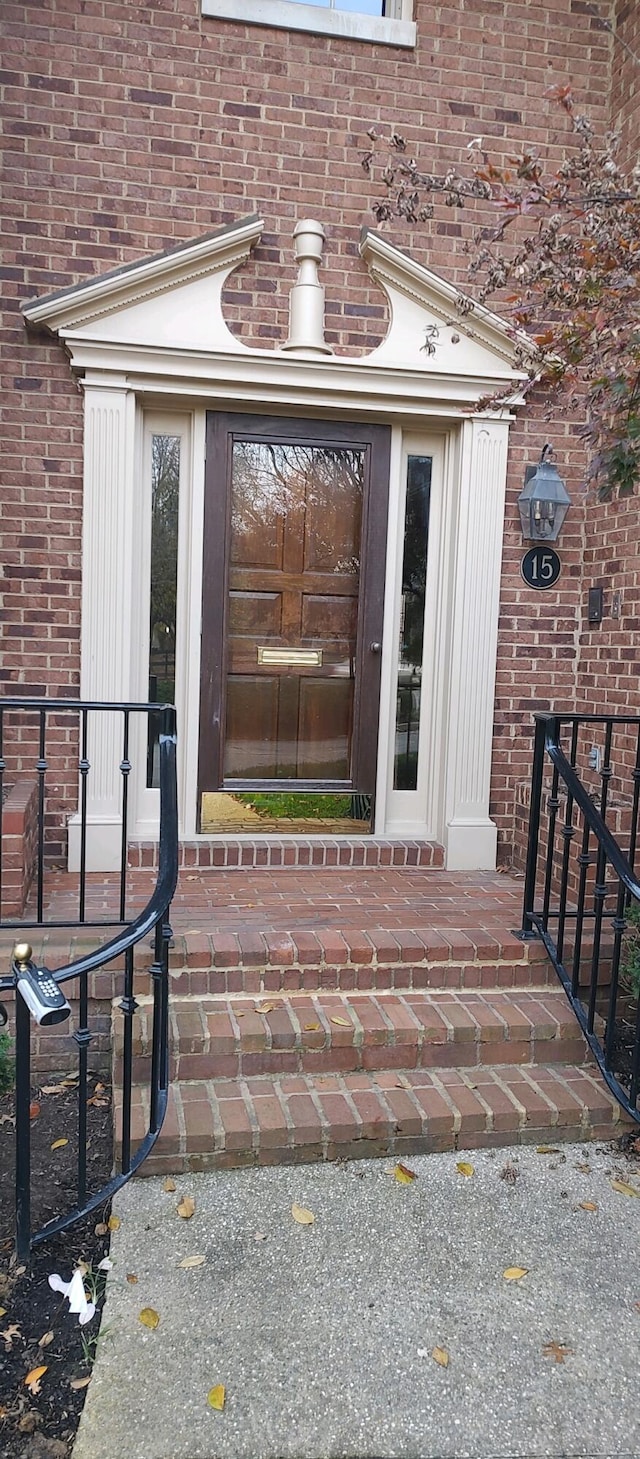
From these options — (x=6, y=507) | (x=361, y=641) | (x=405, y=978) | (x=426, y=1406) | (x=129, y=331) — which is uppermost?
(x=129, y=331)

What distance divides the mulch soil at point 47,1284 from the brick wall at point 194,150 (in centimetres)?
168

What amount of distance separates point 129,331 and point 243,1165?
3334mm

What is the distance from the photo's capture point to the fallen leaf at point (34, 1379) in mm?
1902

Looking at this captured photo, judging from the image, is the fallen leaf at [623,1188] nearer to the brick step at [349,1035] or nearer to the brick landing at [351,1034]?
the brick landing at [351,1034]

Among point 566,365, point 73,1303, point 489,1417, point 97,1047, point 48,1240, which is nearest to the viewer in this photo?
point 489,1417

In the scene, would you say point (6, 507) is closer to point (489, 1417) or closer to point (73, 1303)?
point (73, 1303)

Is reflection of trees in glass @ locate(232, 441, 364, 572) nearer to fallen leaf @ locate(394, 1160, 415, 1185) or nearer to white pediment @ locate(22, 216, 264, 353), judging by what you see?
white pediment @ locate(22, 216, 264, 353)

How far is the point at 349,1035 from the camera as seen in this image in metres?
3.05

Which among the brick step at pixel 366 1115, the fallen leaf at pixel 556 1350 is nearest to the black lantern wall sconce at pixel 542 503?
the brick step at pixel 366 1115

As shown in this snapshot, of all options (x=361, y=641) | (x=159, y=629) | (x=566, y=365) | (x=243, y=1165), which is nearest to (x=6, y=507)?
(x=159, y=629)

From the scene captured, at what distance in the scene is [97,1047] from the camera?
10.6ft

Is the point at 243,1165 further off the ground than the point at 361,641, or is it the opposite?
the point at 361,641

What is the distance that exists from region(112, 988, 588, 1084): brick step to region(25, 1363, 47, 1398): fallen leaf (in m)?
1.00

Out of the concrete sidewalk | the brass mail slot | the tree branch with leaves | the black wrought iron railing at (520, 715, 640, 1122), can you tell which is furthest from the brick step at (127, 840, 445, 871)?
the tree branch with leaves
